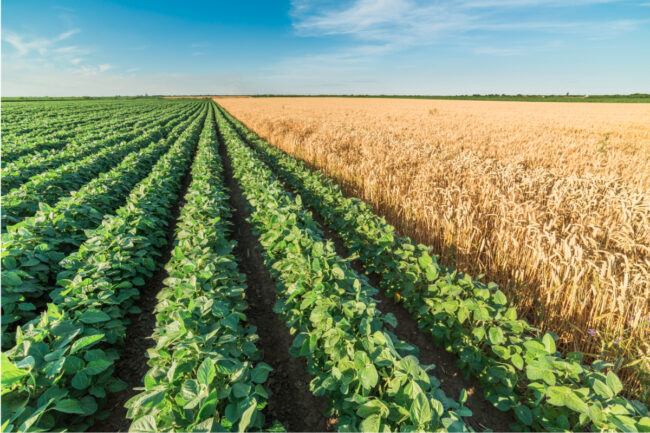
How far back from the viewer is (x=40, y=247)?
12.1 ft

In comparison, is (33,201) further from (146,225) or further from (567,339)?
(567,339)

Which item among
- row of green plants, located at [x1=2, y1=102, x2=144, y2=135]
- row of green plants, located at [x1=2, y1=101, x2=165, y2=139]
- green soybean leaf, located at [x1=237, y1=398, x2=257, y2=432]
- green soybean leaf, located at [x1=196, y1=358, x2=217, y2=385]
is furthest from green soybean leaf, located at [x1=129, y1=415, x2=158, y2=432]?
row of green plants, located at [x1=2, y1=102, x2=144, y2=135]

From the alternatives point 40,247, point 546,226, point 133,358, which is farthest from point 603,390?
point 40,247

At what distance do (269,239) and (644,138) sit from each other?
1808 cm

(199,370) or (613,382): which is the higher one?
(199,370)

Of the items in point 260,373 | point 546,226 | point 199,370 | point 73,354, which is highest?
point 546,226

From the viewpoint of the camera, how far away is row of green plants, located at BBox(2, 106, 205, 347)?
3003 mm

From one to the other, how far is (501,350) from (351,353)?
1.44 metres

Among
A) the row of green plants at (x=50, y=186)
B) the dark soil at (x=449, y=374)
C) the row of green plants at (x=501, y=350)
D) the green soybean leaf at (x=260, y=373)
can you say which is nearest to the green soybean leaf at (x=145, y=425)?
the green soybean leaf at (x=260, y=373)

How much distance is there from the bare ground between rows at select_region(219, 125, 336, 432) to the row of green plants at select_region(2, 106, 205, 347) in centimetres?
249

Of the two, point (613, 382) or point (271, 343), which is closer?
point (613, 382)

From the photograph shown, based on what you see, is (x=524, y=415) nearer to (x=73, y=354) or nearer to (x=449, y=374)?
(x=449, y=374)

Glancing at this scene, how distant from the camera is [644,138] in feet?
41.8

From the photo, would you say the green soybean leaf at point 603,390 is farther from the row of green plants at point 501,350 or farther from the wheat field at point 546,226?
the wheat field at point 546,226
